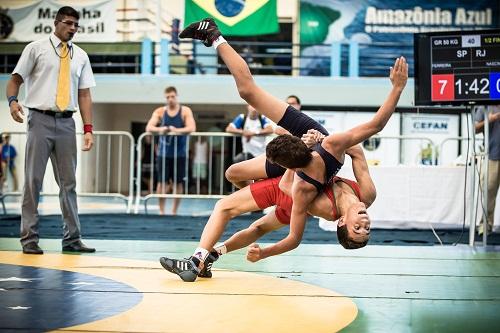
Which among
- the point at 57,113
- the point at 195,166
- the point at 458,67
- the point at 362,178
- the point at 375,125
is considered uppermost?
the point at 458,67

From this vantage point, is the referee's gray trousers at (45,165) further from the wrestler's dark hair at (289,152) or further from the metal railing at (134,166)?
the metal railing at (134,166)

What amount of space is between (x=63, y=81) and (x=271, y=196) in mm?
2152

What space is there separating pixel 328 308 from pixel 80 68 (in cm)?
338

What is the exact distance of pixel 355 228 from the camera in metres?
4.38

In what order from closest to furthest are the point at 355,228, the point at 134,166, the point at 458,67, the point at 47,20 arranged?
the point at 355,228, the point at 458,67, the point at 134,166, the point at 47,20

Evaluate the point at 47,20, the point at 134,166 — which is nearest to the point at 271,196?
the point at 134,166

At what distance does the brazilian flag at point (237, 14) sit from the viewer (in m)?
12.4

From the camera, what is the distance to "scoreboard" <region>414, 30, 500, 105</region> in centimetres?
696

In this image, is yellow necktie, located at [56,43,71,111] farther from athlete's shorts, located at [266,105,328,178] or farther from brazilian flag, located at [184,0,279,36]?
brazilian flag, located at [184,0,279,36]

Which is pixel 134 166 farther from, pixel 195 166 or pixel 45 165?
pixel 45 165

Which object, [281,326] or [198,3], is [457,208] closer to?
[198,3]

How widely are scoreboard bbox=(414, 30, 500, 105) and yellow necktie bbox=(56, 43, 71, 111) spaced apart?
299 cm

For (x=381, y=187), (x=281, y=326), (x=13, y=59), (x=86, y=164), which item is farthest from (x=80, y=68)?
(x=13, y=59)

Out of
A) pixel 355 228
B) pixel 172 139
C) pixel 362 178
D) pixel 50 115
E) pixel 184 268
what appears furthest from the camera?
pixel 172 139
